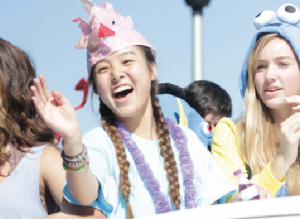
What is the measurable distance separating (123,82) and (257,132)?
88 centimetres

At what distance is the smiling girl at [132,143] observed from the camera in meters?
1.64

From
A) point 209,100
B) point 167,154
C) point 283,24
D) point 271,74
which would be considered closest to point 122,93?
point 167,154

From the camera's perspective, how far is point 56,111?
1411mm

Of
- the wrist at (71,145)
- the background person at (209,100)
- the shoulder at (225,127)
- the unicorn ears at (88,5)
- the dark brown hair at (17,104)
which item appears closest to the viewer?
the wrist at (71,145)

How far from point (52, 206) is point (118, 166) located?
0.34 m

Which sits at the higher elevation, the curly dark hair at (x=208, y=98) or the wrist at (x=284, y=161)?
the curly dark hair at (x=208, y=98)

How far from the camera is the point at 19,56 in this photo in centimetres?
171

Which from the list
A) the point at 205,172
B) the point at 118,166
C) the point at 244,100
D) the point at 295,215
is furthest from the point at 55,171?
the point at 244,100

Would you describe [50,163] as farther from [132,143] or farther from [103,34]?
[103,34]

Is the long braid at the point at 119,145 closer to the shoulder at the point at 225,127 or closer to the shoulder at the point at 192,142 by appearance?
the shoulder at the point at 192,142

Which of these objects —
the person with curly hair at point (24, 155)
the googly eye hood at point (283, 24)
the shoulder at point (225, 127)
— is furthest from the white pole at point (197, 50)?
the person with curly hair at point (24, 155)

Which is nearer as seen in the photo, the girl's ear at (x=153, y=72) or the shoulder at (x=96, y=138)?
the shoulder at (x=96, y=138)

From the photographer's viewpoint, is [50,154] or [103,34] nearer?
[50,154]

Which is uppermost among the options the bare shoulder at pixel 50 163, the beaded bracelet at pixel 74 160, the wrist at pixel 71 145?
the wrist at pixel 71 145
